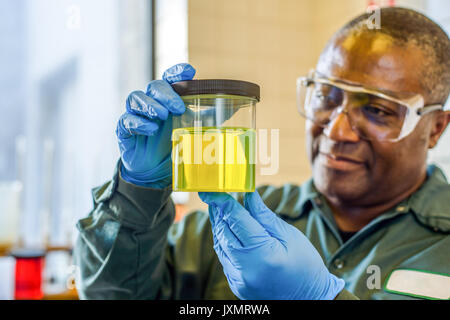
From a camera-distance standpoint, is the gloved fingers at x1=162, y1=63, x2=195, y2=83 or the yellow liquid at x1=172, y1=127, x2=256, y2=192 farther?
the gloved fingers at x1=162, y1=63, x2=195, y2=83

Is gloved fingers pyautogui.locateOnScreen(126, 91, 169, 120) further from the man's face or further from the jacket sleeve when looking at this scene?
the man's face

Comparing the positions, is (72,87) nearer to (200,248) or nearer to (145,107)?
(200,248)

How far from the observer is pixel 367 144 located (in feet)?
3.16

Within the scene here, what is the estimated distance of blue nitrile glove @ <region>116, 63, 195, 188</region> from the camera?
26.4 inches

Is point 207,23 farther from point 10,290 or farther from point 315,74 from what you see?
point 10,290

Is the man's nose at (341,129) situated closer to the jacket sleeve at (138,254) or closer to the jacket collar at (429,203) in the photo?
the jacket collar at (429,203)

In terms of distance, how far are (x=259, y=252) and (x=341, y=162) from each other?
44 cm

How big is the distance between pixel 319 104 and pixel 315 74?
80mm

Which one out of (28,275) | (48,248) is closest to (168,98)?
(28,275)

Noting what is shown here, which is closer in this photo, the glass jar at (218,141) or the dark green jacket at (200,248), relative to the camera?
the glass jar at (218,141)

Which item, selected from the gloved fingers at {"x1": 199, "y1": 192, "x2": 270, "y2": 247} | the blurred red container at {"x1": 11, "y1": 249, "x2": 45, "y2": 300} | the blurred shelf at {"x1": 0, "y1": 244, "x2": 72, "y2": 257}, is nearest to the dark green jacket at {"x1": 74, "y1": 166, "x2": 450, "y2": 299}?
the gloved fingers at {"x1": 199, "y1": 192, "x2": 270, "y2": 247}

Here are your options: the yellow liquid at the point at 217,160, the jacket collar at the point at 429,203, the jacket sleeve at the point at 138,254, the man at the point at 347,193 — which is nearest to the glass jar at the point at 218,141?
the yellow liquid at the point at 217,160

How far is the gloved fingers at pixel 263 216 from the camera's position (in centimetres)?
66

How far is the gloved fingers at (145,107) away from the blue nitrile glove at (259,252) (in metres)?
0.14
